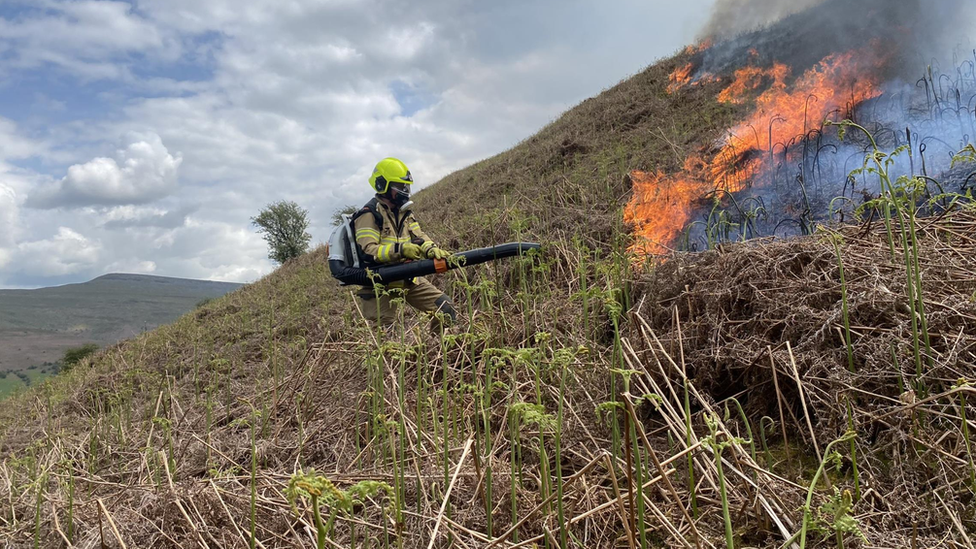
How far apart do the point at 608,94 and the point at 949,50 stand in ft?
40.0

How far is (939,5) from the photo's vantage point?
288 inches

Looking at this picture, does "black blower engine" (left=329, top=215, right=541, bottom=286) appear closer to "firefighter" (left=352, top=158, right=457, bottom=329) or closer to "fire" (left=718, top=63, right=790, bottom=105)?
"firefighter" (left=352, top=158, right=457, bottom=329)

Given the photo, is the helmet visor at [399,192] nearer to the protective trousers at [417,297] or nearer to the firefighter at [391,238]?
the firefighter at [391,238]

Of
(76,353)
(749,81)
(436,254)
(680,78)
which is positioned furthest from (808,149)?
(76,353)

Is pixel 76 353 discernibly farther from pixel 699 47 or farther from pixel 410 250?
pixel 699 47

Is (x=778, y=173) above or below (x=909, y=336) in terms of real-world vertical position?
above

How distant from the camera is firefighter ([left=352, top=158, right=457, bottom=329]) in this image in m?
5.42

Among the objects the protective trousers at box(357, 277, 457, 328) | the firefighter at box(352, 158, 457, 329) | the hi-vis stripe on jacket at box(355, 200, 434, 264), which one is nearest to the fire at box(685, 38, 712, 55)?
the firefighter at box(352, 158, 457, 329)

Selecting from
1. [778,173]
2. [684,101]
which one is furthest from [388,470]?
[684,101]

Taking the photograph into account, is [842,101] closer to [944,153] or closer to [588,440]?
[944,153]

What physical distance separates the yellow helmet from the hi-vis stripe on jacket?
0.61ft

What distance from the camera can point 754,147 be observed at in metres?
7.66

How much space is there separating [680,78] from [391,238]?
12282 millimetres

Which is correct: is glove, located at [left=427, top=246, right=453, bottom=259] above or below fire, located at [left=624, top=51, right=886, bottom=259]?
below
